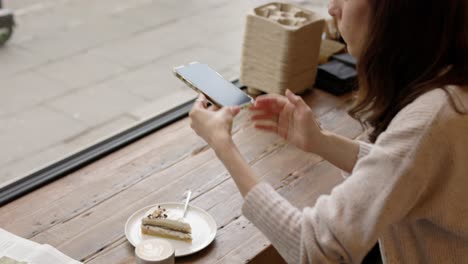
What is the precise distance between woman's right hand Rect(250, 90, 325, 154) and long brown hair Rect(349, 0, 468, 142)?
0.24 metres

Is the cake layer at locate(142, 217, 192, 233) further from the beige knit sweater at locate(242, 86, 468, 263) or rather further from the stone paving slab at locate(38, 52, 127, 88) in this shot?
the stone paving slab at locate(38, 52, 127, 88)

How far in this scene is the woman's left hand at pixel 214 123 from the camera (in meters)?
1.12

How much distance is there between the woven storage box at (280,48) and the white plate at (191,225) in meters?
0.65

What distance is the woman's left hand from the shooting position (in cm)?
112

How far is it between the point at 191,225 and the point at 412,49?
66cm

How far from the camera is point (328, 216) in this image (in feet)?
3.21

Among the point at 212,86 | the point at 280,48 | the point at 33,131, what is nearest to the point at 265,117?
the point at 212,86

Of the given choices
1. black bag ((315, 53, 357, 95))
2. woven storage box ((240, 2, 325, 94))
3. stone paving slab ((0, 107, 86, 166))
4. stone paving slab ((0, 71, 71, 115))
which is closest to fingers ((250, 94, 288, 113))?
woven storage box ((240, 2, 325, 94))

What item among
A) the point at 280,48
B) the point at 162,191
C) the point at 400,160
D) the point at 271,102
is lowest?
the point at 162,191

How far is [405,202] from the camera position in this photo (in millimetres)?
935

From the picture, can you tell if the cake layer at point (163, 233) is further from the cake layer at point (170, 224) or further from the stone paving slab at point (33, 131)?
the stone paving slab at point (33, 131)

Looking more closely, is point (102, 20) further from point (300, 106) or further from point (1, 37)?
point (300, 106)

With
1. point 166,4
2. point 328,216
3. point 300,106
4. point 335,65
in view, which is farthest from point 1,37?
point 328,216

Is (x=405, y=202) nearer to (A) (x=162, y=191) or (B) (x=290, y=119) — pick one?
(B) (x=290, y=119)
